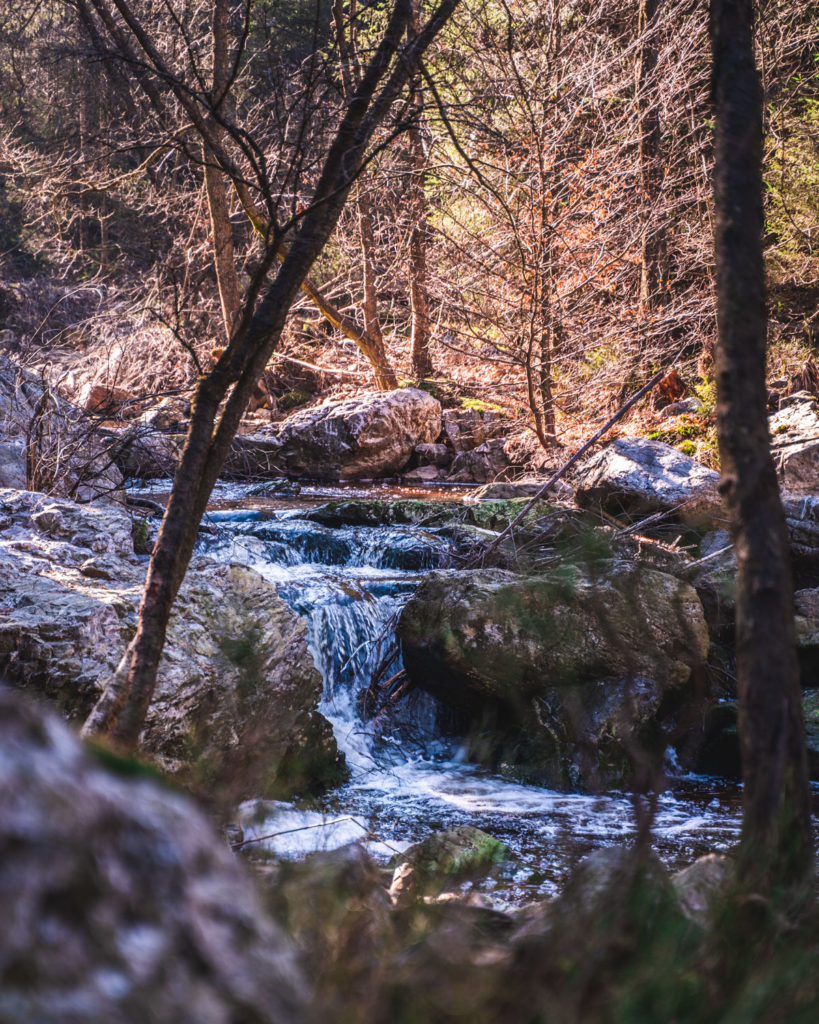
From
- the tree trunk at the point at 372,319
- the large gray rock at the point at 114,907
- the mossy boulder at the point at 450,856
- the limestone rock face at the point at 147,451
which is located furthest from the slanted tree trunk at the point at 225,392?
the tree trunk at the point at 372,319

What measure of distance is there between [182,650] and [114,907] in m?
Result: 3.76

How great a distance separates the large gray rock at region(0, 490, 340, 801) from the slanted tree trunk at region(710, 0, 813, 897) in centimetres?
199

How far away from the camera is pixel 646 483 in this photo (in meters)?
8.49

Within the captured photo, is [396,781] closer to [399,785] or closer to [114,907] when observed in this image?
[399,785]

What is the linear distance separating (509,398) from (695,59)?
17.8 feet

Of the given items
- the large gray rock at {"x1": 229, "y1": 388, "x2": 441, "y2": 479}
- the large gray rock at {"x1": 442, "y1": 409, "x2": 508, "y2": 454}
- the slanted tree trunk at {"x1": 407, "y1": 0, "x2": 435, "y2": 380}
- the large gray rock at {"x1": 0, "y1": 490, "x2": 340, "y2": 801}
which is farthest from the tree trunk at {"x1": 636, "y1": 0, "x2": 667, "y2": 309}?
the large gray rock at {"x1": 0, "y1": 490, "x2": 340, "y2": 801}

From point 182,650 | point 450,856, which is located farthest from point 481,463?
point 450,856

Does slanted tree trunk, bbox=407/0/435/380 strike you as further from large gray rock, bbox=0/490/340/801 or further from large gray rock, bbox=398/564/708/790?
large gray rock, bbox=0/490/340/801

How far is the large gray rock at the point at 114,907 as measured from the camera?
25.8 inches

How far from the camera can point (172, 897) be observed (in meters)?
0.76

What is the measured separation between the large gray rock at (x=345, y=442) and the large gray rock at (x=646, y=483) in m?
5.14

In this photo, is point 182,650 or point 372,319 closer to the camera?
point 182,650

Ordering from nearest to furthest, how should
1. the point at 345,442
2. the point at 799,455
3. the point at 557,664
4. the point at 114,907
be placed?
1. the point at 114,907
2. the point at 557,664
3. the point at 799,455
4. the point at 345,442

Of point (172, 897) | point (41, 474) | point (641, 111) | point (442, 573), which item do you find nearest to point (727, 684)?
point (442, 573)
